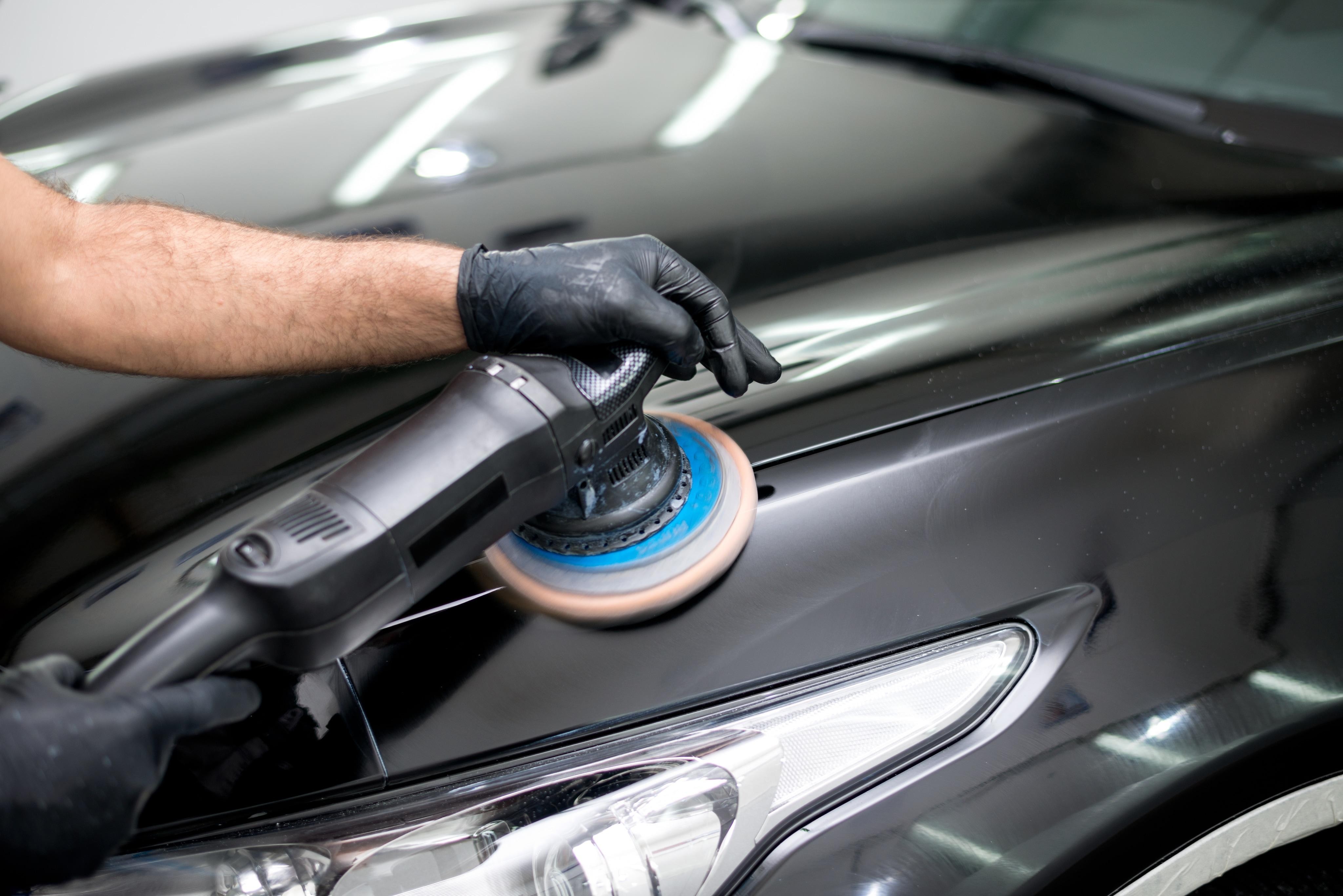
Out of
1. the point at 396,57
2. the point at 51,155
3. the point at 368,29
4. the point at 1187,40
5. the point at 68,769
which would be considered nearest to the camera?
the point at 68,769

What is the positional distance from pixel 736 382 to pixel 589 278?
18 centimetres

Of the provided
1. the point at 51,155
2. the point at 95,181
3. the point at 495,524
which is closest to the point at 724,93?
the point at 495,524

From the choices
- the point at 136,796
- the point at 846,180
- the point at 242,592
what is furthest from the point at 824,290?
the point at 136,796

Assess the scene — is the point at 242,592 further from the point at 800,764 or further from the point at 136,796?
the point at 800,764

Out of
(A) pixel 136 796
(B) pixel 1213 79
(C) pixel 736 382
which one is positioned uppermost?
(B) pixel 1213 79

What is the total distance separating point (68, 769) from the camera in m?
0.52

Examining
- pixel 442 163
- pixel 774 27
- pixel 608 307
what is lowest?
pixel 608 307

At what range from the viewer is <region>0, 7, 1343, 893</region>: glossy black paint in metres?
0.71

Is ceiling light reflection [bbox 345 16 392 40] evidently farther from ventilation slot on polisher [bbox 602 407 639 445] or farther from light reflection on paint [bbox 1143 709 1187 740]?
light reflection on paint [bbox 1143 709 1187 740]

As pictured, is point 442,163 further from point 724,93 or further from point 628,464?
point 628,464

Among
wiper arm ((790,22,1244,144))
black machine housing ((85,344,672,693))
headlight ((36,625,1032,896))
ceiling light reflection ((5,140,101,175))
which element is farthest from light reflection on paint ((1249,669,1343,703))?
ceiling light reflection ((5,140,101,175))

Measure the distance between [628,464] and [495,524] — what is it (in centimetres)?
16

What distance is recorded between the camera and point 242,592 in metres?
0.58

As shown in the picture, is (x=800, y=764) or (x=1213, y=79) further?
(x=1213, y=79)
